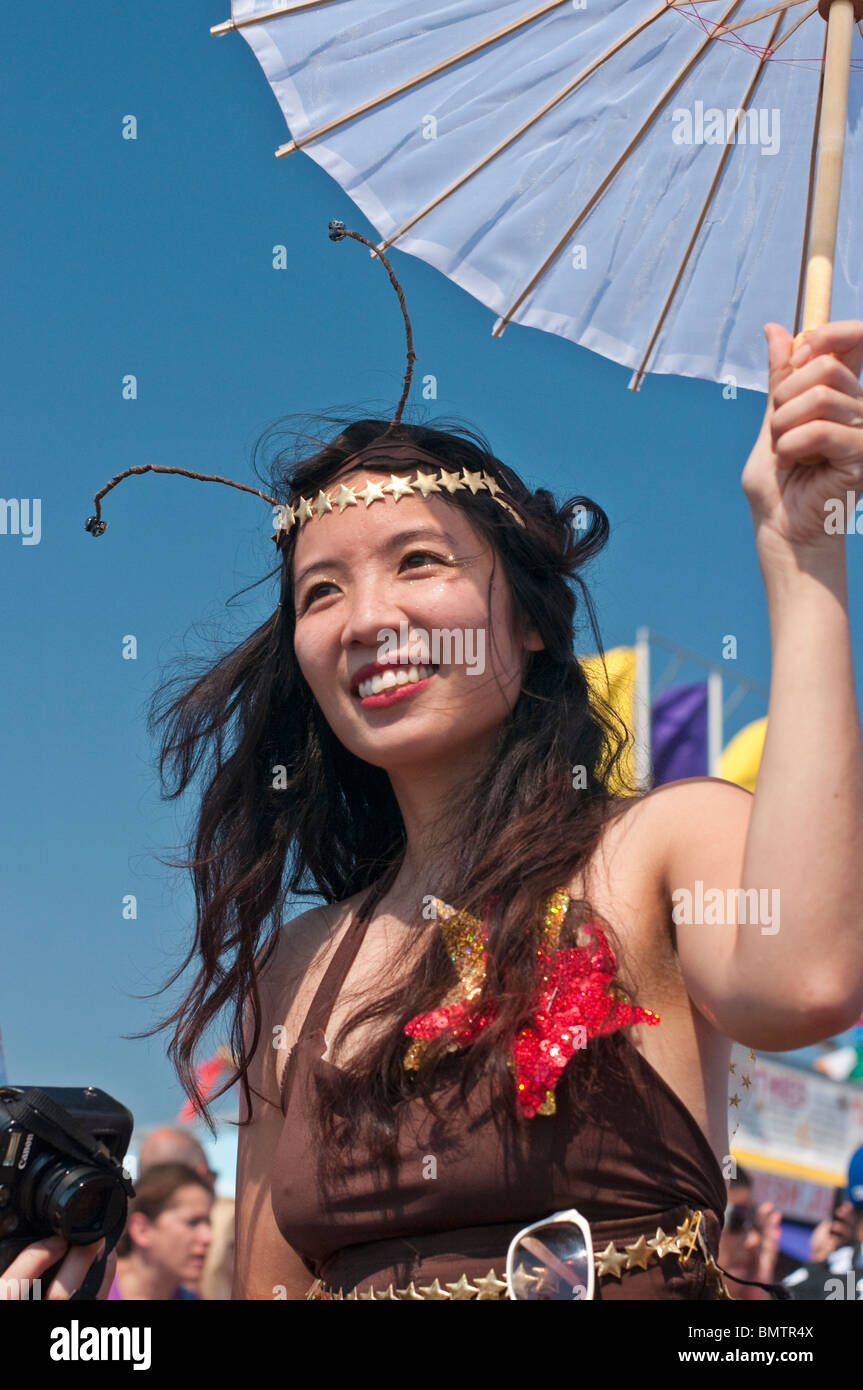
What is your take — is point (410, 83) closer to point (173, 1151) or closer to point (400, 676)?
point (400, 676)

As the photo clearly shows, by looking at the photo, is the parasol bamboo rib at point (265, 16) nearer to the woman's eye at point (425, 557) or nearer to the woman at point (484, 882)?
the woman at point (484, 882)

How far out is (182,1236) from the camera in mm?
6078

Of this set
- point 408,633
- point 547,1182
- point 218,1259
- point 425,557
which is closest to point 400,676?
point 408,633

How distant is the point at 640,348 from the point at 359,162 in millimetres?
624

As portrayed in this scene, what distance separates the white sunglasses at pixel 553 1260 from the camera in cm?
193

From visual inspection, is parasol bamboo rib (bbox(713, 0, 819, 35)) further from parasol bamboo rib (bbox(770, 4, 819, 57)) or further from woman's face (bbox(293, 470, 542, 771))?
woman's face (bbox(293, 470, 542, 771))

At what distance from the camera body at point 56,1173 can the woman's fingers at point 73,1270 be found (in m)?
0.02

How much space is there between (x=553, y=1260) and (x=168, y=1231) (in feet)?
14.8

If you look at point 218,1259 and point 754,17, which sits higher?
point 754,17

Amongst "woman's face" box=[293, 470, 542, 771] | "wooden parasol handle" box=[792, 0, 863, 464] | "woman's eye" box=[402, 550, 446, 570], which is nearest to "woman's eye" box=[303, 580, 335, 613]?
"woman's face" box=[293, 470, 542, 771]

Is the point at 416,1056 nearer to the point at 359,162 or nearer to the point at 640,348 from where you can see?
the point at 640,348

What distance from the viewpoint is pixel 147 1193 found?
6145 millimetres

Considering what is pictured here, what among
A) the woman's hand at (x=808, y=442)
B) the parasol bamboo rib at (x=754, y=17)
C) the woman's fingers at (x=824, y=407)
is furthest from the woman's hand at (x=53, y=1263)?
the parasol bamboo rib at (x=754, y=17)
